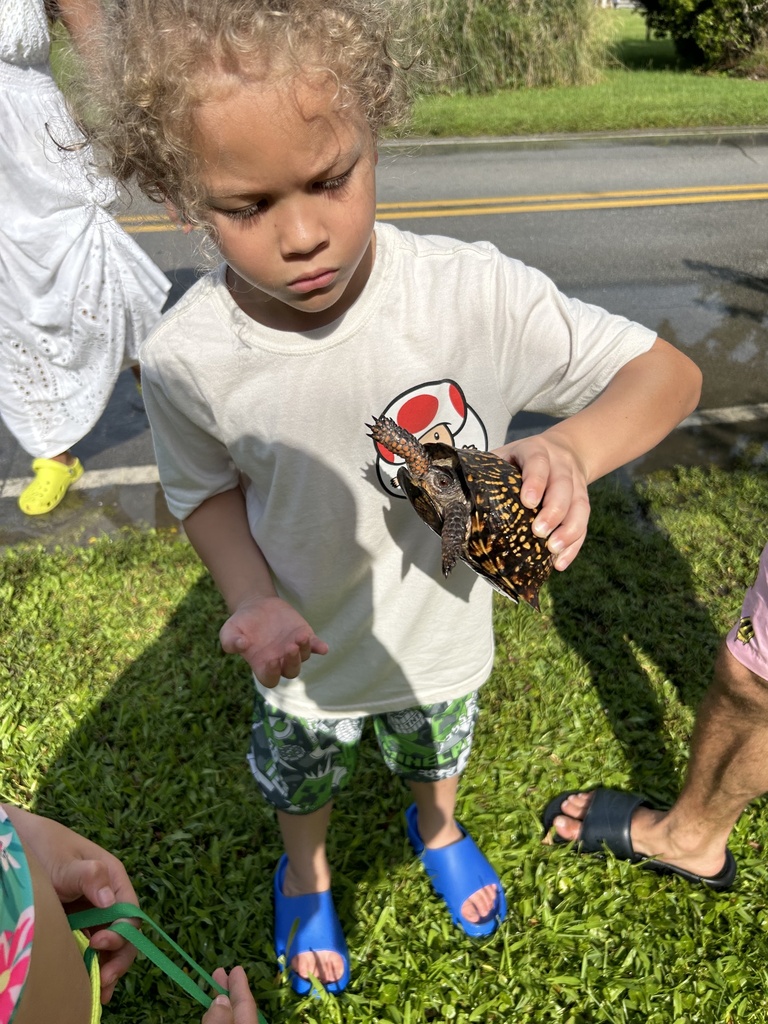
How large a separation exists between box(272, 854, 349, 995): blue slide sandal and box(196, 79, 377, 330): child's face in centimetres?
172

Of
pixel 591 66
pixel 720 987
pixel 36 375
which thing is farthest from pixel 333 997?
pixel 591 66

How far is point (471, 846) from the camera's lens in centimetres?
246

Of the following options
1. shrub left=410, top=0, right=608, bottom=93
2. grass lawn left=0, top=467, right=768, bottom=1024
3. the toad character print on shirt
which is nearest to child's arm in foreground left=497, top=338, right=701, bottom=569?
the toad character print on shirt

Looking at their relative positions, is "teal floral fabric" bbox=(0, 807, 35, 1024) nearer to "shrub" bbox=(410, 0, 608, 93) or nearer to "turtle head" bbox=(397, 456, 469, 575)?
"turtle head" bbox=(397, 456, 469, 575)

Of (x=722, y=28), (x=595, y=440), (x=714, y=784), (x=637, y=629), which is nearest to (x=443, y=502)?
(x=595, y=440)

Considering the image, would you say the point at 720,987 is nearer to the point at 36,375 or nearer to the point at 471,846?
the point at 471,846

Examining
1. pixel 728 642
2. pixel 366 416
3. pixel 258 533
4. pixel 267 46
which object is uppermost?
pixel 267 46

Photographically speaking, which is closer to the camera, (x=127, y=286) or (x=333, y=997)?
(x=333, y=997)

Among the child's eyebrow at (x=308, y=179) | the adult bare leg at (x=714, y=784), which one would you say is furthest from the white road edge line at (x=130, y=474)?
the child's eyebrow at (x=308, y=179)

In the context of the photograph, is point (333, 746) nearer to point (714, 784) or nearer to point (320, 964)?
point (320, 964)

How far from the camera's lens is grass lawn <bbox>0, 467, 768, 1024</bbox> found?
2.23 metres

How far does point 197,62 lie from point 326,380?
1.99ft

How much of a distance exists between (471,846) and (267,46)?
216 centimetres

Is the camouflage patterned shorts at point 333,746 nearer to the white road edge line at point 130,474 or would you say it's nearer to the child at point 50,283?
the child at point 50,283
